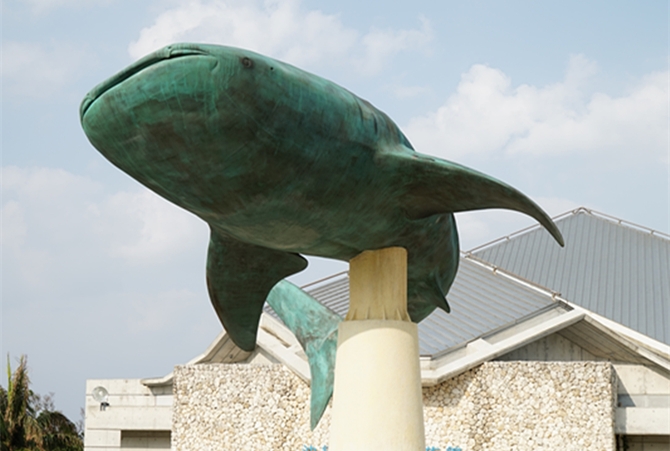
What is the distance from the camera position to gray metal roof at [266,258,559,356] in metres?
20.2

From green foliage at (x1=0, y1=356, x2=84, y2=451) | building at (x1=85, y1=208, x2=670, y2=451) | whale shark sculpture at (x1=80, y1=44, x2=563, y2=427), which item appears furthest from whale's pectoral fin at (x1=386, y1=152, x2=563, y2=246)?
green foliage at (x1=0, y1=356, x2=84, y2=451)

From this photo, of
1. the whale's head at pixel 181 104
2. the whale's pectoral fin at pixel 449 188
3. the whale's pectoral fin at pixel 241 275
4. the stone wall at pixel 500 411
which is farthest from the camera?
the stone wall at pixel 500 411

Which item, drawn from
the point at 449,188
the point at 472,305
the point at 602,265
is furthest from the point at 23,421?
the point at 449,188

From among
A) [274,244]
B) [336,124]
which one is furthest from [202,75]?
[274,244]

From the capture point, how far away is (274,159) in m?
5.20

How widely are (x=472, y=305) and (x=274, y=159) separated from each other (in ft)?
57.4

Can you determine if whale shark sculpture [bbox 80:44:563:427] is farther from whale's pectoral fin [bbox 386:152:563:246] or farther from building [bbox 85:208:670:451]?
building [bbox 85:208:670:451]

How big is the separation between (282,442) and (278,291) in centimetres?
1195

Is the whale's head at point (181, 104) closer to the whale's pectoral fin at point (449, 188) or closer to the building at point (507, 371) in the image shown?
the whale's pectoral fin at point (449, 188)

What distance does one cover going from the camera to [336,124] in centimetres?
549

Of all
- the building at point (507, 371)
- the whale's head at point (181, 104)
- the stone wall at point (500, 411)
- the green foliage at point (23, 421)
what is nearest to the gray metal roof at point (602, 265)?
the building at point (507, 371)

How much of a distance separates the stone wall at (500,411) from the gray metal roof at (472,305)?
1312 mm

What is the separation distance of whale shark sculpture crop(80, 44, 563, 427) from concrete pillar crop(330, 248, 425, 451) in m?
0.30

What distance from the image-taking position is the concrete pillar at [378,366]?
21.5 ft
